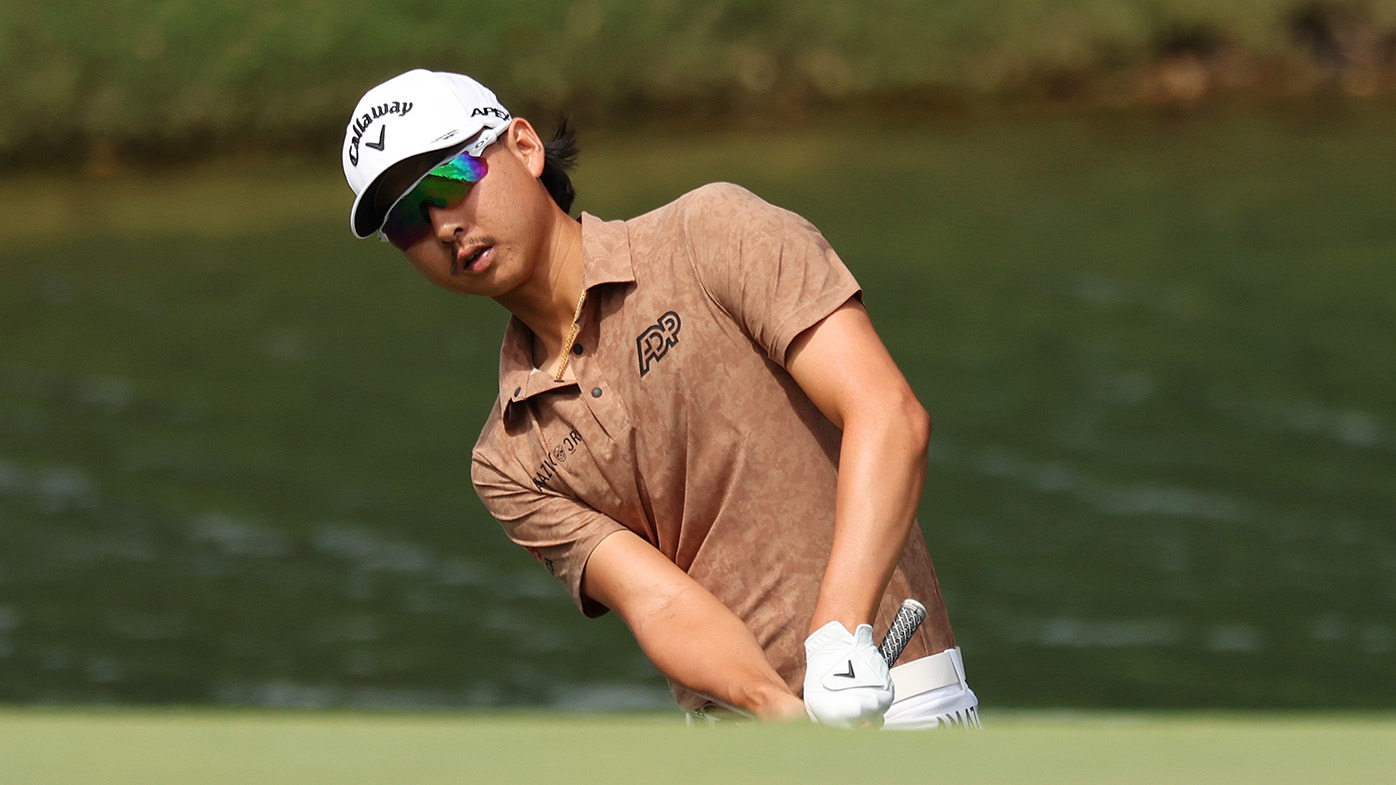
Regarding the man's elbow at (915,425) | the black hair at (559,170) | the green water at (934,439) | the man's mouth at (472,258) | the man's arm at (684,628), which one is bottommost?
the man's arm at (684,628)

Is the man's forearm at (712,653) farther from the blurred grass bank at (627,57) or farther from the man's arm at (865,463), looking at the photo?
the blurred grass bank at (627,57)

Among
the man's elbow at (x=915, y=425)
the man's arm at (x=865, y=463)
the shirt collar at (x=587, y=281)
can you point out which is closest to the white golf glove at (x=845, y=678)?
the man's arm at (x=865, y=463)

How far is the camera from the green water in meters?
12.1

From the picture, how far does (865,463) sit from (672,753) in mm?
1349

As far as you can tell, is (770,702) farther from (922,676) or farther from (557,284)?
(557,284)

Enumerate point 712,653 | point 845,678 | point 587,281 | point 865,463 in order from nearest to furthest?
point 845,678
point 865,463
point 712,653
point 587,281

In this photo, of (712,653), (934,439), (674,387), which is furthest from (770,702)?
(934,439)

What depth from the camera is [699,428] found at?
3.47 m

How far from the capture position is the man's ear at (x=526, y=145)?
355 cm

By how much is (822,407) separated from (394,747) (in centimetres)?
151

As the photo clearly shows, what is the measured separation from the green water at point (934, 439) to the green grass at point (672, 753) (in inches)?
378

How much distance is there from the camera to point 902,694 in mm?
3418

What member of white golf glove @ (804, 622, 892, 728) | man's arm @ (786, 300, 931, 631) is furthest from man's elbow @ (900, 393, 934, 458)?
white golf glove @ (804, 622, 892, 728)

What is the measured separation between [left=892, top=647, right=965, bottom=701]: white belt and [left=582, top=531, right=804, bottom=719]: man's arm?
224 mm
